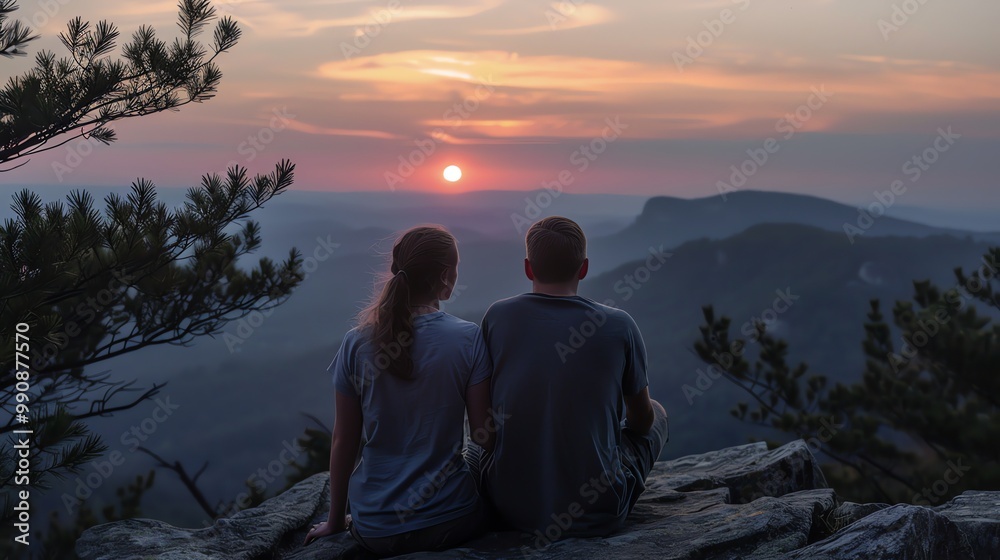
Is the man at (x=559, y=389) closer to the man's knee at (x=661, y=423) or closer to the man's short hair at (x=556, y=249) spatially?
the man's short hair at (x=556, y=249)

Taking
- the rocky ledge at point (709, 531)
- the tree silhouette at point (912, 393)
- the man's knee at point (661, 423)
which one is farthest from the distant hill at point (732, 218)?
the man's knee at point (661, 423)

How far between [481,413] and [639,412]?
0.72 m

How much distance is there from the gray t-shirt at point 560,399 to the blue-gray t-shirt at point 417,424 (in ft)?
0.45

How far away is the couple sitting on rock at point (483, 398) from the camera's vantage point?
9.23 ft

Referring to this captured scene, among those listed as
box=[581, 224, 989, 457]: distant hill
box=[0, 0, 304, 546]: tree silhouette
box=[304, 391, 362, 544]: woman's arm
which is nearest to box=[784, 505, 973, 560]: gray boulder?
box=[304, 391, 362, 544]: woman's arm

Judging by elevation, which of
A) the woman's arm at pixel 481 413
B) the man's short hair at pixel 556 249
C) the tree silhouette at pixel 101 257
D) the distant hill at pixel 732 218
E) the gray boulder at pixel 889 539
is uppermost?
the distant hill at pixel 732 218

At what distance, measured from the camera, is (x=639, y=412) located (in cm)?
309

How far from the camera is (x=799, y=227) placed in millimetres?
79625

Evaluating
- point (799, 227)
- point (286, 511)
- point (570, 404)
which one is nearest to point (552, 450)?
point (570, 404)

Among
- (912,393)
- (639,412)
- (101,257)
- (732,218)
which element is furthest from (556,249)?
(732,218)

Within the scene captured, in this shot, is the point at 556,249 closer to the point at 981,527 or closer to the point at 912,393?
the point at 981,527

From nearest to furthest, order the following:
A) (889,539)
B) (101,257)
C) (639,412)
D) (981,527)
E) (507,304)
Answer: (889,539), (507,304), (639,412), (981,527), (101,257)

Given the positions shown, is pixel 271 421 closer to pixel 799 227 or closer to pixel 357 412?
pixel 357 412

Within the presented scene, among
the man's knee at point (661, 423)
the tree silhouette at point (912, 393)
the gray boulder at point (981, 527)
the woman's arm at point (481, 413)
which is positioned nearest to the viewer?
the woman's arm at point (481, 413)
